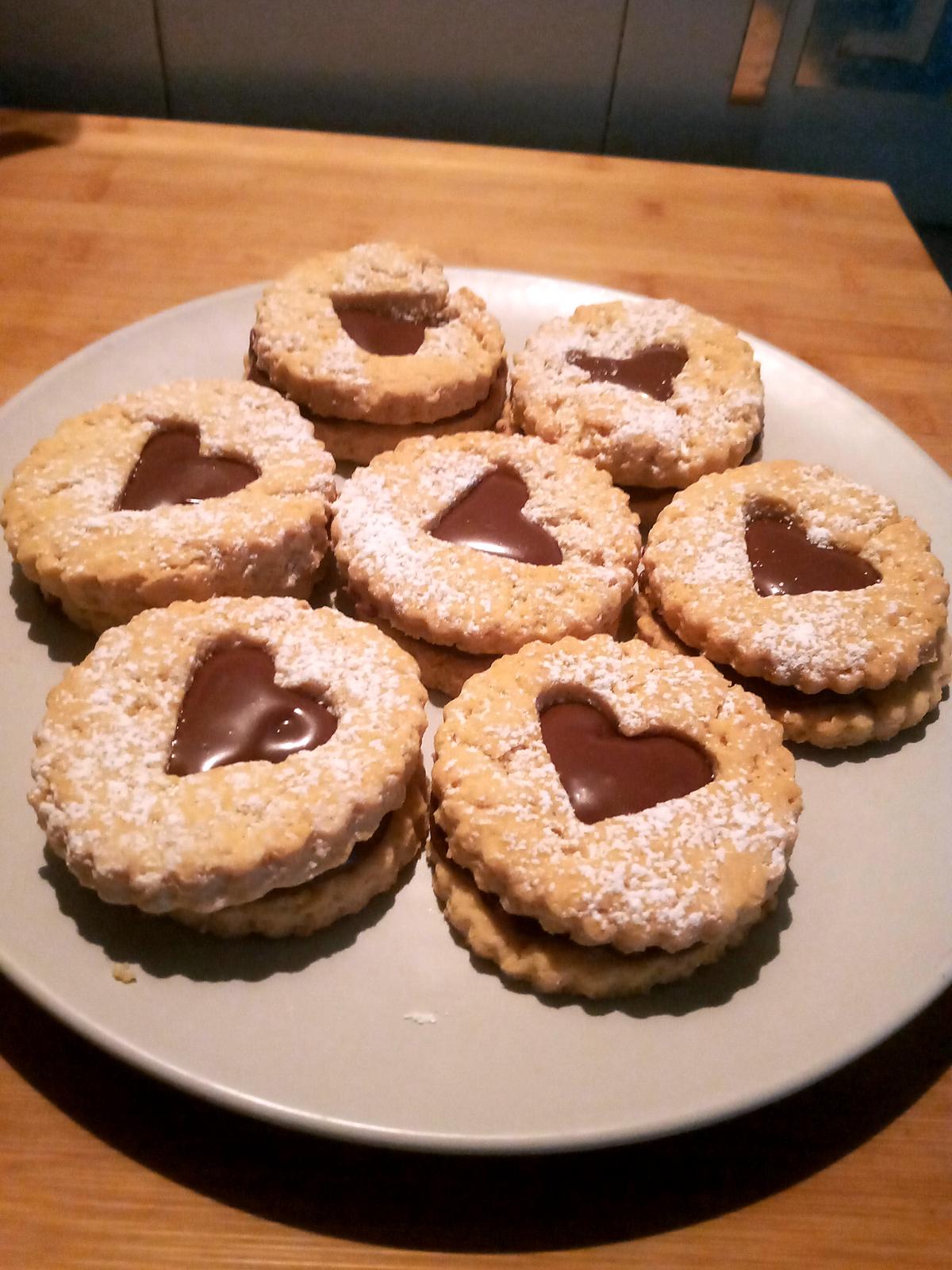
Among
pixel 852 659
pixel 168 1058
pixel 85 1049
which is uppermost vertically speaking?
pixel 852 659

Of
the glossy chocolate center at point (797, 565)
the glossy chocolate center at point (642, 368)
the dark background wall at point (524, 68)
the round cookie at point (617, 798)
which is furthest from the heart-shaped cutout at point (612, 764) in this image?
the dark background wall at point (524, 68)

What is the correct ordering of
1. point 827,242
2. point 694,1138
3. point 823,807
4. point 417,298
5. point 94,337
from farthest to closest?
point 827,242 → point 94,337 → point 417,298 → point 823,807 → point 694,1138

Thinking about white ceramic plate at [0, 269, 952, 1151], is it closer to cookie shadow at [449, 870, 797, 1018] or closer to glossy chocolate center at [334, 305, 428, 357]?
cookie shadow at [449, 870, 797, 1018]

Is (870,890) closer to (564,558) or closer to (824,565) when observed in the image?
(824,565)

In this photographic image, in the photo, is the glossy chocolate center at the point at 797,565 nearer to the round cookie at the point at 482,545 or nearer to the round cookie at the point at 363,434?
the round cookie at the point at 482,545

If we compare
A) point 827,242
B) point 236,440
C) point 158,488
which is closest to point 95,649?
point 158,488
